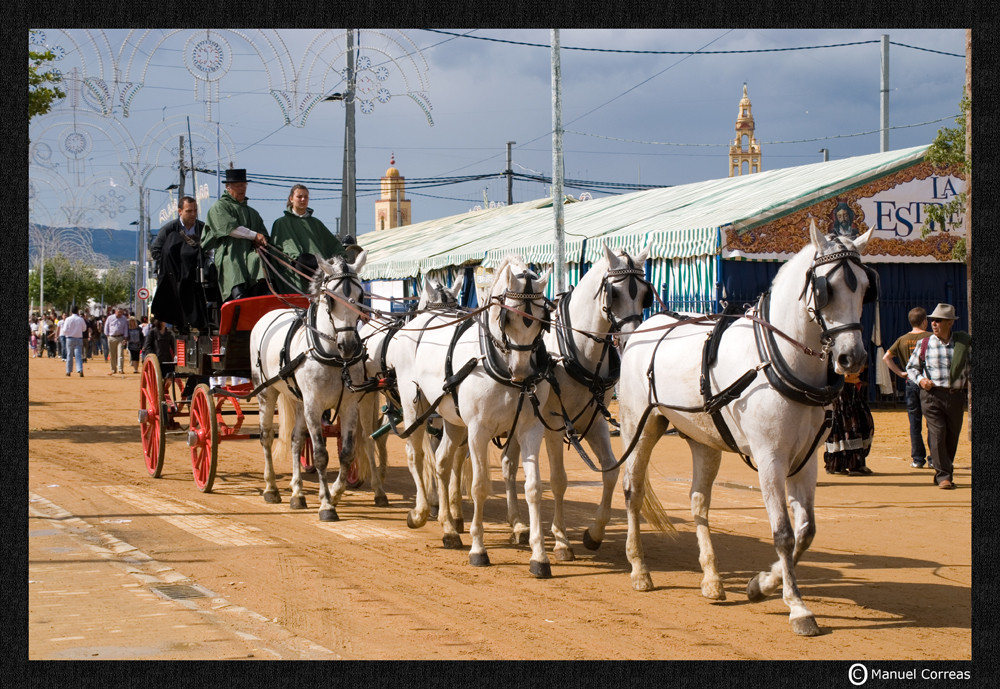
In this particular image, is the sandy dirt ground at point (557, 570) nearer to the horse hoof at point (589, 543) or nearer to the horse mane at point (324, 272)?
the horse hoof at point (589, 543)

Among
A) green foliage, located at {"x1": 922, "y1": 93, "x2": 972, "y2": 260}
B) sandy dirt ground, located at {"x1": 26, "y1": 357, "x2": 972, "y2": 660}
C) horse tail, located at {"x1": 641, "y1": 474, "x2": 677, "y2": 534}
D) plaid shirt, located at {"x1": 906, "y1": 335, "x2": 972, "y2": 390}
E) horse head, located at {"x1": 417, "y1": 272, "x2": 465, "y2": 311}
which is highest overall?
green foliage, located at {"x1": 922, "y1": 93, "x2": 972, "y2": 260}

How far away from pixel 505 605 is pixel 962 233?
56.0 feet

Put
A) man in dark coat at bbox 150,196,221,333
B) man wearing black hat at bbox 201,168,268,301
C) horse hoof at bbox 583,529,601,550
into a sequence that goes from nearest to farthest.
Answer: horse hoof at bbox 583,529,601,550 → man wearing black hat at bbox 201,168,268,301 → man in dark coat at bbox 150,196,221,333

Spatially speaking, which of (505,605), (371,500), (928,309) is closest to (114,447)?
(371,500)

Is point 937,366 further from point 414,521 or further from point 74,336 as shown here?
point 74,336

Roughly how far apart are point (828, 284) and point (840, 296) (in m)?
0.09

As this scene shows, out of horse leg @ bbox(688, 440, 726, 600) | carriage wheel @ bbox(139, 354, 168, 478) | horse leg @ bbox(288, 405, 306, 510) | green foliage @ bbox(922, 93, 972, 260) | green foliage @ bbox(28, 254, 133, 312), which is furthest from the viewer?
green foliage @ bbox(28, 254, 133, 312)

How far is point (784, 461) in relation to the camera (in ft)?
19.3

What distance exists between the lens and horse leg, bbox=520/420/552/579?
23.9 feet

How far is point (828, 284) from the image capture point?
5.58 metres

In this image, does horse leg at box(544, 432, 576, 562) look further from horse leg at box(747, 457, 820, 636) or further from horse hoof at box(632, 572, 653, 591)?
horse leg at box(747, 457, 820, 636)

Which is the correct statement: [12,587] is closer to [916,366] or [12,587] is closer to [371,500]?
[371,500]

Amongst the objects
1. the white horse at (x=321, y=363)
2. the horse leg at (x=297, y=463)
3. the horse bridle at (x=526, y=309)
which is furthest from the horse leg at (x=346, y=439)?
the horse bridle at (x=526, y=309)

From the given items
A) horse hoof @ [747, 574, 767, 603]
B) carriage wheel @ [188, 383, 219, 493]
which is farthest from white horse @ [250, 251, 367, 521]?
Result: horse hoof @ [747, 574, 767, 603]
